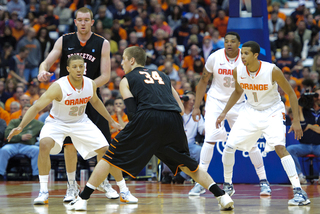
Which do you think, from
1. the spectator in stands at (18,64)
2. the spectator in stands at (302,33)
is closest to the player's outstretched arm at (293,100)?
the spectator in stands at (302,33)

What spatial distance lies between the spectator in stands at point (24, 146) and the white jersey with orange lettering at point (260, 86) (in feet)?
19.8

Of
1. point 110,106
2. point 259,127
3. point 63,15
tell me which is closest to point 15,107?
point 110,106

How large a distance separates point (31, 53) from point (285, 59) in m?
8.29

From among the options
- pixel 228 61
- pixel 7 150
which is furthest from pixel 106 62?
pixel 7 150

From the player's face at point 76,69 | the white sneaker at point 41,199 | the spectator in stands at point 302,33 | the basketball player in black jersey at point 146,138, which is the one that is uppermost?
the spectator in stands at point 302,33

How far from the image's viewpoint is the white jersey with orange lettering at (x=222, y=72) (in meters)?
7.07

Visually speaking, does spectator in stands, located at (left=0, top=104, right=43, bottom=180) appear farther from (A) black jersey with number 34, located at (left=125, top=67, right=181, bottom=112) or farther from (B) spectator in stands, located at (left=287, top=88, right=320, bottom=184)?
(A) black jersey with number 34, located at (left=125, top=67, right=181, bottom=112)

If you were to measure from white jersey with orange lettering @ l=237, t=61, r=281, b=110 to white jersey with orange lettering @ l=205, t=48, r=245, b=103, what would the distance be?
31.5 inches

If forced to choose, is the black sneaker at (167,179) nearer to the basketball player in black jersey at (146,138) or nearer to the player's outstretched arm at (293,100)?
the player's outstretched arm at (293,100)

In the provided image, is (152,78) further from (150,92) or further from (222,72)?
(222,72)

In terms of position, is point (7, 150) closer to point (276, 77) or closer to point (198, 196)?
point (198, 196)

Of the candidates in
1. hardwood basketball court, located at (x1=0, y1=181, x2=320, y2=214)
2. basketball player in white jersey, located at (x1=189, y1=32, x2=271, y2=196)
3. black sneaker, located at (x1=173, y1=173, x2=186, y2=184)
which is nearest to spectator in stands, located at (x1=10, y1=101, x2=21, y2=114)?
black sneaker, located at (x1=173, y1=173, x2=186, y2=184)

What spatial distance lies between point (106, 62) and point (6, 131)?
17.2 feet

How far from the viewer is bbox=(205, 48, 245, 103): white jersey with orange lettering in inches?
278
